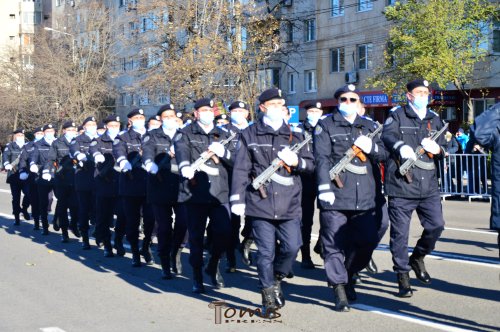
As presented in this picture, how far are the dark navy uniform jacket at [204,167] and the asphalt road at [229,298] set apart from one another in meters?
1.04

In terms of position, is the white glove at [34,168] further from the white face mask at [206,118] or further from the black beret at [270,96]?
the black beret at [270,96]

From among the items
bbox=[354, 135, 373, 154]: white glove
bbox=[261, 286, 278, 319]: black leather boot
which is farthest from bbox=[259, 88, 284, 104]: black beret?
bbox=[261, 286, 278, 319]: black leather boot

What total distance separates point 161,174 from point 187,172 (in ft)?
5.03

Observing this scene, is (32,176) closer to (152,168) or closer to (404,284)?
(152,168)

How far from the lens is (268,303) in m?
8.10

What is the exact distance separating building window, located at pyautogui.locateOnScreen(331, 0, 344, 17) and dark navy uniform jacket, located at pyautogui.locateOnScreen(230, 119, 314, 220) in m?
37.0

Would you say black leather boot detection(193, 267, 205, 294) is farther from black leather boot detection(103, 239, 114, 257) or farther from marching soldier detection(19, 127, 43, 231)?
marching soldier detection(19, 127, 43, 231)

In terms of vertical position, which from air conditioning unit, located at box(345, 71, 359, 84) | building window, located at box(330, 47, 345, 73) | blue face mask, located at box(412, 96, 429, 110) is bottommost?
blue face mask, located at box(412, 96, 429, 110)

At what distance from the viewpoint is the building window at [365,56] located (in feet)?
139

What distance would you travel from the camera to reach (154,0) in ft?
132

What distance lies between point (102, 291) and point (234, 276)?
1.65 m

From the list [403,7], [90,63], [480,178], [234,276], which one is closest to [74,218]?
[234,276]

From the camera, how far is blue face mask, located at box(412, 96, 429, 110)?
898 centimetres

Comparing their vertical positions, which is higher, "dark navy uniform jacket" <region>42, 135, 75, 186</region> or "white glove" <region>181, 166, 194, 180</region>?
"dark navy uniform jacket" <region>42, 135, 75, 186</region>
